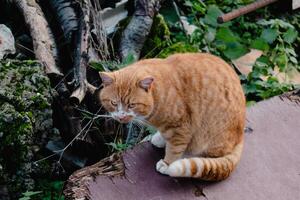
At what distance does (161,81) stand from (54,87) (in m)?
0.96

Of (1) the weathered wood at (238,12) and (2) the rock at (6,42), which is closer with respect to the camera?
(2) the rock at (6,42)

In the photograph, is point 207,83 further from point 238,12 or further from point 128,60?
point 238,12

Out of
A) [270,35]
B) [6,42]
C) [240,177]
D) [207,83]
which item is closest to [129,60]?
[6,42]

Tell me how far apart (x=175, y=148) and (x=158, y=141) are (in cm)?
21

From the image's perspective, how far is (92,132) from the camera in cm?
363

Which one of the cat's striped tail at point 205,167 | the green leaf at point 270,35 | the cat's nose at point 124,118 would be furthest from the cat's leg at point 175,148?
the green leaf at point 270,35

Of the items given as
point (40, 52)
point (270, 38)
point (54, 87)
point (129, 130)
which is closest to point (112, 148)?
point (129, 130)

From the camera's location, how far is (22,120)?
3.18m

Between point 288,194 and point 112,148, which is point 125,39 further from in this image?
point 288,194

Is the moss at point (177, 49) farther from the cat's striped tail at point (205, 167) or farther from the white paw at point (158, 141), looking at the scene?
the cat's striped tail at point (205, 167)

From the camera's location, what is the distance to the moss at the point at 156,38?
14.3 ft

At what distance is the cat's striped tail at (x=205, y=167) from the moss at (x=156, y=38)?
1.58 meters

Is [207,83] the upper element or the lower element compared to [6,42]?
lower

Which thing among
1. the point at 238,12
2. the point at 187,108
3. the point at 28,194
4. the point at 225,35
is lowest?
the point at 28,194
